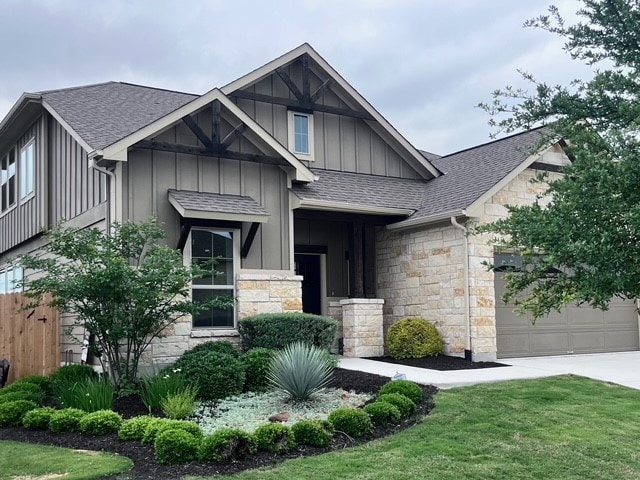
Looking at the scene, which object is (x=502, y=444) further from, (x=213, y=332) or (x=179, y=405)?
(x=213, y=332)

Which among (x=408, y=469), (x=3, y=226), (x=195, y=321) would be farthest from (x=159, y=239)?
(x=3, y=226)

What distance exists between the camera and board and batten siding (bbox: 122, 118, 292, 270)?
39.4 feet

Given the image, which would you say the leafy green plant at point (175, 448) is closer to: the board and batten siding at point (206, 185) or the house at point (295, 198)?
the house at point (295, 198)

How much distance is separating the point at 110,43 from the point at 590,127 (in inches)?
655

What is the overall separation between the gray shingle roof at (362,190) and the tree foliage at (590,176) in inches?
324

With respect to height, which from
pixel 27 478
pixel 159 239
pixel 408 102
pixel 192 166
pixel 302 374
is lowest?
pixel 27 478

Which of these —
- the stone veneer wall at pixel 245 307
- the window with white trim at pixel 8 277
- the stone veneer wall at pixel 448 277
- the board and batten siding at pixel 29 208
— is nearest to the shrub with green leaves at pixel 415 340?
the stone veneer wall at pixel 448 277

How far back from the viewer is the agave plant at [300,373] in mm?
9227

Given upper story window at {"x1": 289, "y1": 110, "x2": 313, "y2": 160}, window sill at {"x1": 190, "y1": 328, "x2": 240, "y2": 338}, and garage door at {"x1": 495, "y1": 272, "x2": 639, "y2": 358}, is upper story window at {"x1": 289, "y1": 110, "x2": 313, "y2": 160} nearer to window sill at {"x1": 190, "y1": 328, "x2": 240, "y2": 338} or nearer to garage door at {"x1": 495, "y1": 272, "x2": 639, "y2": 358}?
window sill at {"x1": 190, "y1": 328, "x2": 240, "y2": 338}

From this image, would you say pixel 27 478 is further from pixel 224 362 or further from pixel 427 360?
pixel 427 360

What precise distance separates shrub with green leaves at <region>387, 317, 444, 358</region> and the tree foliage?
779 cm

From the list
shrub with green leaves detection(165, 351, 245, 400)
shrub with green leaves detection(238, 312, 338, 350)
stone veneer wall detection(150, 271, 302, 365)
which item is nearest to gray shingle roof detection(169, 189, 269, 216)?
stone veneer wall detection(150, 271, 302, 365)

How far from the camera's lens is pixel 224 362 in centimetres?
1005

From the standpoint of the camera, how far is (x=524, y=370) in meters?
12.3
